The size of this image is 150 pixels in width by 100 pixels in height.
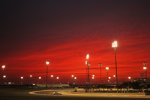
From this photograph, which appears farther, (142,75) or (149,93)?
(142,75)

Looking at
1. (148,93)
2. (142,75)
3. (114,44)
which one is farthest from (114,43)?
(142,75)

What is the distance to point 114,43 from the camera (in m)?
59.7

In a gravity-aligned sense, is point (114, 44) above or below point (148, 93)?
above

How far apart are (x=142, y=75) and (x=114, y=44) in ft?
295

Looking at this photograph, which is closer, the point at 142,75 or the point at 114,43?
the point at 114,43

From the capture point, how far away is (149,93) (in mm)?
58031

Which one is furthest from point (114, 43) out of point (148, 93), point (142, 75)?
point (142, 75)

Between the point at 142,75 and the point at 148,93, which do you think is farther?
the point at 142,75

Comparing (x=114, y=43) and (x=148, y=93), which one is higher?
(x=114, y=43)

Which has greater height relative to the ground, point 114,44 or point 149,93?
point 114,44

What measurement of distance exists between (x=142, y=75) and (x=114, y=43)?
295ft

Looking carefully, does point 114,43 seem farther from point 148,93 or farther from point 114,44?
point 148,93

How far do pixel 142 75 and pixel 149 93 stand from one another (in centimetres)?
8893

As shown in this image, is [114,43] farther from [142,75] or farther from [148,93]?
[142,75]
